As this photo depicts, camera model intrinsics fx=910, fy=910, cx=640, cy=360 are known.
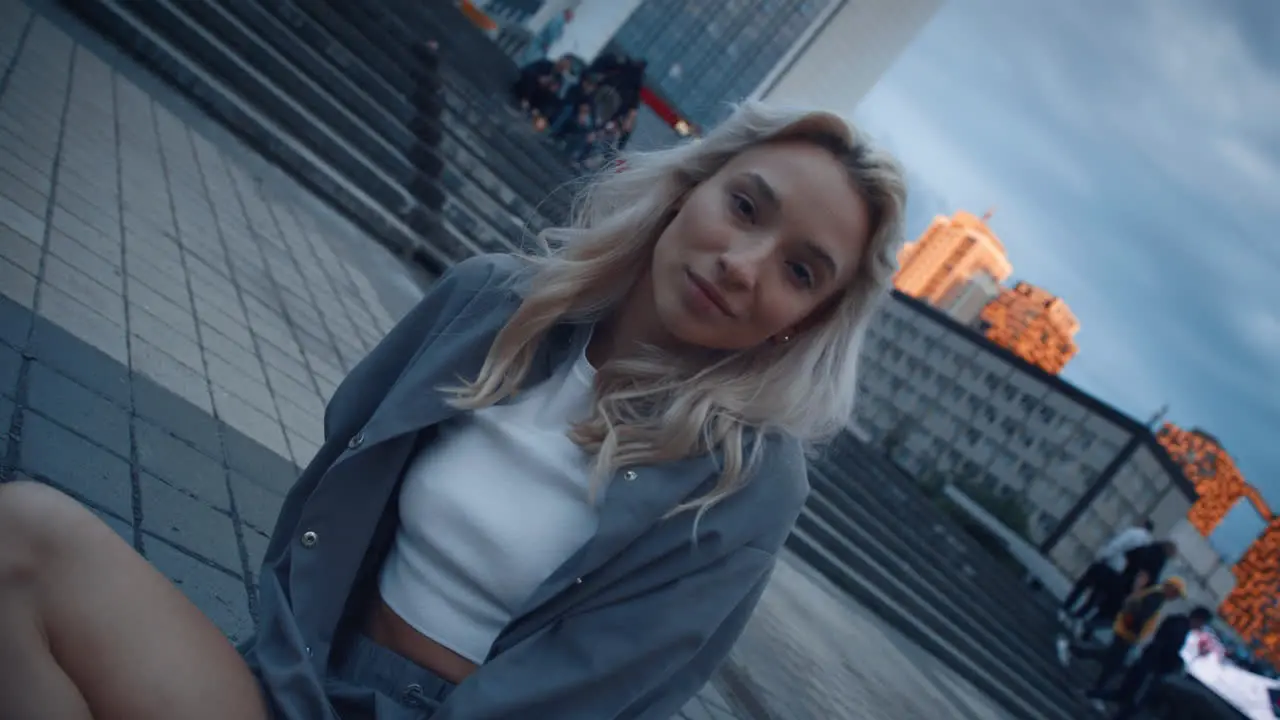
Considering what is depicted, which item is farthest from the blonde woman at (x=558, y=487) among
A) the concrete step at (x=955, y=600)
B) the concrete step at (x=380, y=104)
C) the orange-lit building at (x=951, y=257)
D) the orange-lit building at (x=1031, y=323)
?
the orange-lit building at (x=951, y=257)

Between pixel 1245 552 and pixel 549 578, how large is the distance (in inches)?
2963

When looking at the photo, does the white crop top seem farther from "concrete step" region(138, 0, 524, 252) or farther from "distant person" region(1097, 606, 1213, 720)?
"distant person" region(1097, 606, 1213, 720)

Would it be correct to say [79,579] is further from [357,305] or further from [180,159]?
[180,159]

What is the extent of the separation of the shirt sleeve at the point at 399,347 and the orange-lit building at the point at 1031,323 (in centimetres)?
9322

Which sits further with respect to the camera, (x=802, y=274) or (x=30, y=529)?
(x=802, y=274)

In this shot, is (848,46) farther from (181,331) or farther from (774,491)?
(774,491)

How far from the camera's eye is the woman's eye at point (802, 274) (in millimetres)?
1531

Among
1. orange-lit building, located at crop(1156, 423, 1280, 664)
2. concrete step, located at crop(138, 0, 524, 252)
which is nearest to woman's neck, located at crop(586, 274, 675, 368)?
concrete step, located at crop(138, 0, 524, 252)

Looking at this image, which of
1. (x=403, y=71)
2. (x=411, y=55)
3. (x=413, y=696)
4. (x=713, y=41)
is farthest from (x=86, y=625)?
(x=713, y=41)

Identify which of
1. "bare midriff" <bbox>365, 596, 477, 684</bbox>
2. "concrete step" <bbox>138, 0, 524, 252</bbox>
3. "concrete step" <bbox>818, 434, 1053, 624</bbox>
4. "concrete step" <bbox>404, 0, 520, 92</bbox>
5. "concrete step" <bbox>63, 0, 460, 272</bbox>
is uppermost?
"concrete step" <bbox>404, 0, 520, 92</bbox>

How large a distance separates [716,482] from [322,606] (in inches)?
26.9

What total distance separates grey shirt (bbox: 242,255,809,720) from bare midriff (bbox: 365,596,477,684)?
7 cm

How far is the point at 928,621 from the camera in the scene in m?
11.5

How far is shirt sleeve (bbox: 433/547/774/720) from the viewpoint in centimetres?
128
